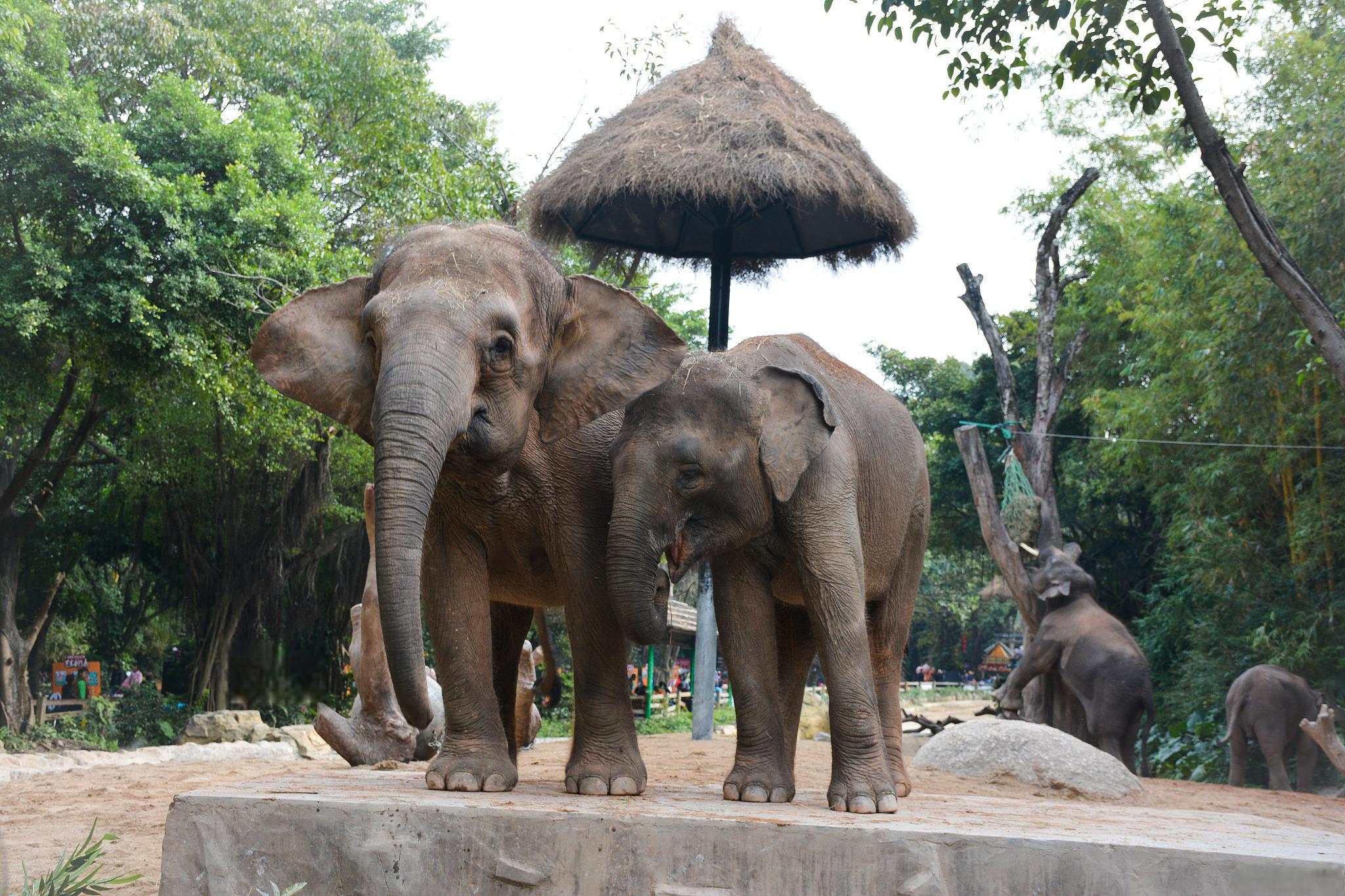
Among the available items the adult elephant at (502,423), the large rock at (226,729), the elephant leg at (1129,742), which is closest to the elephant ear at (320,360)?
the adult elephant at (502,423)

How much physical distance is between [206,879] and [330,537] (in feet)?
59.4

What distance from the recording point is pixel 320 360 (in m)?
4.18

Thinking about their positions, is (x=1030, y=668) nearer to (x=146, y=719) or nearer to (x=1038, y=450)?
(x=1038, y=450)

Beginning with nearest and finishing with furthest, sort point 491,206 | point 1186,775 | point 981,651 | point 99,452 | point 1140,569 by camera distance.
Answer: point 491,206 < point 1186,775 < point 99,452 < point 1140,569 < point 981,651

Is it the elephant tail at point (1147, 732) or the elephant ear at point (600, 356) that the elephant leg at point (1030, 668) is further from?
the elephant ear at point (600, 356)

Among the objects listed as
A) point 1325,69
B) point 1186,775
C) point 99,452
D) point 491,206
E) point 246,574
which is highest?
point 1325,69

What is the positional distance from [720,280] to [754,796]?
21.8 feet

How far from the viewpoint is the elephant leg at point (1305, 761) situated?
41.1ft

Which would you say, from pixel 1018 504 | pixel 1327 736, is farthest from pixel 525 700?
pixel 1018 504

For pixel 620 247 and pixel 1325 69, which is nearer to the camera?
pixel 620 247

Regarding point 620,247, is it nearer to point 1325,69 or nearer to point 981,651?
point 1325,69

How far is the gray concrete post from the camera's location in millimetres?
12609

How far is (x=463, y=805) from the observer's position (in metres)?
3.85

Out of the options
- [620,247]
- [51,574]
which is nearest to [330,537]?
[51,574]
